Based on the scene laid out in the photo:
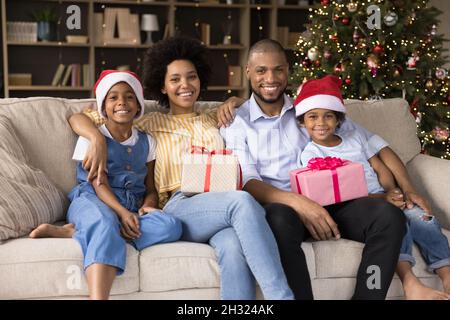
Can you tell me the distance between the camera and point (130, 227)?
2303 millimetres

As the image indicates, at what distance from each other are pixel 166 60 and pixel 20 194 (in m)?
0.84

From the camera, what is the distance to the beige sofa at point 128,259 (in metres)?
2.17

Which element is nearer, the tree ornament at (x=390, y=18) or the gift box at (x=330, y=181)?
the gift box at (x=330, y=181)

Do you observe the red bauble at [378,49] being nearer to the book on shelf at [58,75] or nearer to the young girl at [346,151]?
the young girl at [346,151]

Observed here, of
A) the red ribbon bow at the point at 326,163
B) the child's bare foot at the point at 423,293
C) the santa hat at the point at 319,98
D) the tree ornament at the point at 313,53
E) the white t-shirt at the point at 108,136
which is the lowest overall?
the child's bare foot at the point at 423,293

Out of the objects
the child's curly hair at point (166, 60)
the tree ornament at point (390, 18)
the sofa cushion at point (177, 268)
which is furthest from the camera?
the tree ornament at point (390, 18)

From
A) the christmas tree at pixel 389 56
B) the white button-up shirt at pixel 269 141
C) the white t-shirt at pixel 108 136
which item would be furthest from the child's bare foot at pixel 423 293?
the christmas tree at pixel 389 56

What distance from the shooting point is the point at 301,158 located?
8.82ft

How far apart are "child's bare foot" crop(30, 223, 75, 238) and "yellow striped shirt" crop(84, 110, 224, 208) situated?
438 mm

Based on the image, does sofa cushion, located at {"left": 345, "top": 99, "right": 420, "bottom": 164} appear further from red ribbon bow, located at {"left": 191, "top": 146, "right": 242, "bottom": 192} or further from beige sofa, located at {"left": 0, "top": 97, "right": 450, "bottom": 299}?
red ribbon bow, located at {"left": 191, "top": 146, "right": 242, "bottom": 192}

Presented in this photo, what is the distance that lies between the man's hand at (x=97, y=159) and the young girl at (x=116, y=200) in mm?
35

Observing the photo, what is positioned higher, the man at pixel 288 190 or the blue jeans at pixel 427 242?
the man at pixel 288 190

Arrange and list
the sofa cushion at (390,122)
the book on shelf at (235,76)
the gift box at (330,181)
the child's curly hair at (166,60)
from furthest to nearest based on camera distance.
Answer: the book on shelf at (235,76) < the sofa cushion at (390,122) < the child's curly hair at (166,60) < the gift box at (330,181)

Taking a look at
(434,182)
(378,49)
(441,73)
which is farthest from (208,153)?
(441,73)
